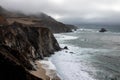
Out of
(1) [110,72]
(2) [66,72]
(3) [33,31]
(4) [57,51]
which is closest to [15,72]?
(2) [66,72]

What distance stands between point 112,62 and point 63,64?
1118 cm

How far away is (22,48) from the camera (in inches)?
1770

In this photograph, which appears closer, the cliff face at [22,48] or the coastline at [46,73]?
the cliff face at [22,48]

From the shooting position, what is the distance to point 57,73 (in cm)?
3719

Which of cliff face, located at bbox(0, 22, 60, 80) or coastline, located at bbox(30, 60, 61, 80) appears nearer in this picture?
cliff face, located at bbox(0, 22, 60, 80)

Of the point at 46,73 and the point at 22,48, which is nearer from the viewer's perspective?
the point at 46,73

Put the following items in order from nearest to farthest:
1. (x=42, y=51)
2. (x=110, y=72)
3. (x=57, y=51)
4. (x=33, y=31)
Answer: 1. (x=110, y=72)
2. (x=42, y=51)
3. (x=33, y=31)
4. (x=57, y=51)

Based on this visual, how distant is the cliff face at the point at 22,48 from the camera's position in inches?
761

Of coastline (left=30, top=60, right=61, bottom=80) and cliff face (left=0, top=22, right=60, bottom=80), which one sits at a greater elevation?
cliff face (left=0, top=22, right=60, bottom=80)

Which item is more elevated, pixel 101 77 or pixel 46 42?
pixel 46 42

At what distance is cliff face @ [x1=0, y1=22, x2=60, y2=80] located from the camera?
63.4 feet

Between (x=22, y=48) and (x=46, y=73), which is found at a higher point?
(x=22, y=48)

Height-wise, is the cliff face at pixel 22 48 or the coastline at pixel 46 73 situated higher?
the cliff face at pixel 22 48

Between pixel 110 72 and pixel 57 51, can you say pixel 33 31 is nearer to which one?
pixel 57 51
